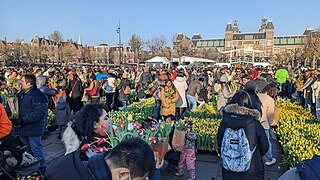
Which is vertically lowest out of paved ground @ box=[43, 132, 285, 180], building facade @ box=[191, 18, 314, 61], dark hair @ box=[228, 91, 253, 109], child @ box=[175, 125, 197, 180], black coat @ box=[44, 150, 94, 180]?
paved ground @ box=[43, 132, 285, 180]

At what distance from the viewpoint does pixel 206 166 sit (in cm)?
530

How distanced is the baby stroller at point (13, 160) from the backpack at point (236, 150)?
2.09 m

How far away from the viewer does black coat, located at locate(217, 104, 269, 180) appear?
3137 mm

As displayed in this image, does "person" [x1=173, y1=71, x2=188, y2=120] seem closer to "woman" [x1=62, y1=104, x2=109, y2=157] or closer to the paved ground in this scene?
the paved ground

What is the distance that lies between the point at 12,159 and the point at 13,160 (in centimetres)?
2

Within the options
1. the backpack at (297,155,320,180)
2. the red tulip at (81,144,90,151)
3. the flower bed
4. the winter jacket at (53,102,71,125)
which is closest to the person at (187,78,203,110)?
the flower bed

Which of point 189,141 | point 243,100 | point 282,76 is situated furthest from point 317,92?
point 243,100

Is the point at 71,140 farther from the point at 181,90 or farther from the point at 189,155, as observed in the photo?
the point at 181,90

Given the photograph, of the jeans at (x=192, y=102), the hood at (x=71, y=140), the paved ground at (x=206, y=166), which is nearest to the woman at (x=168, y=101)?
the paved ground at (x=206, y=166)

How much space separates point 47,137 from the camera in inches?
281

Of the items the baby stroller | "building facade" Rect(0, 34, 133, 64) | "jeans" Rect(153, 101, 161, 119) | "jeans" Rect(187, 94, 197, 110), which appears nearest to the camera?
the baby stroller

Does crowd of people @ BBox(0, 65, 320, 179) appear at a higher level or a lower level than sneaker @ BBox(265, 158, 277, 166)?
higher

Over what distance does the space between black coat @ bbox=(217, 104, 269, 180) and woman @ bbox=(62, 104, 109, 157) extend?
4.54 feet

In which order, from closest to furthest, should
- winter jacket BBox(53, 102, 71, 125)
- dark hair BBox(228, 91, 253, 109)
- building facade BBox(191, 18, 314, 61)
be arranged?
dark hair BBox(228, 91, 253, 109)
winter jacket BBox(53, 102, 71, 125)
building facade BBox(191, 18, 314, 61)
